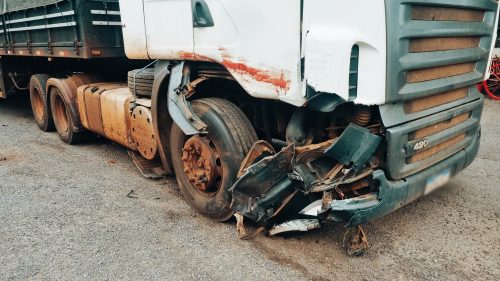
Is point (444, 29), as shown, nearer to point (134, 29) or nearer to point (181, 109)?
point (181, 109)

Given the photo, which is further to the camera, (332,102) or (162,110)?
(162,110)

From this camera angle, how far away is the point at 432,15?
261 centimetres

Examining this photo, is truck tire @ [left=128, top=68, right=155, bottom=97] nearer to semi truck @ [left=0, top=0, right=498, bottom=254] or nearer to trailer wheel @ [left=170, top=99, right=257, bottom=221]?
semi truck @ [left=0, top=0, right=498, bottom=254]

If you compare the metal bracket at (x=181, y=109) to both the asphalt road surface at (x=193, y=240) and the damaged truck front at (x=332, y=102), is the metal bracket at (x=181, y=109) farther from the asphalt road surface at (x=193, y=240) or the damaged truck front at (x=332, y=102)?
the asphalt road surface at (x=193, y=240)

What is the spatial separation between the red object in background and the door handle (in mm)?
8041

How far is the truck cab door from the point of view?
11.1 ft

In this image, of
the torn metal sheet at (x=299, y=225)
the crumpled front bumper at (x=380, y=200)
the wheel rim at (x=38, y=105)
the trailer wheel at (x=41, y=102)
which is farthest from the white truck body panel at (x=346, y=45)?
the wheel rim at (x=38, y=105)

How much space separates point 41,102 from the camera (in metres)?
6.97

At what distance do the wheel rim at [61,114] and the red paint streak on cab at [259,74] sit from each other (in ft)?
13.5

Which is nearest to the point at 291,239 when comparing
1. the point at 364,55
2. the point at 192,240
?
the point at 192,240

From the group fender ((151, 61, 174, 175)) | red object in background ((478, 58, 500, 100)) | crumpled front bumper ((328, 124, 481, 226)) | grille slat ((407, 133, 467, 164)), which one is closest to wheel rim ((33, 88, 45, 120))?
fender ((151, 61, 174, 175))

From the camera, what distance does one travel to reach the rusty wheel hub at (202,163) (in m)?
3.29

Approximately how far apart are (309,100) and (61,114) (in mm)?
4998

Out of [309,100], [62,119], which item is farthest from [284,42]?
[62,119]
